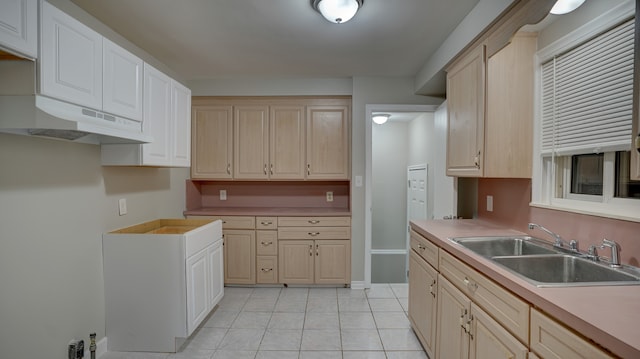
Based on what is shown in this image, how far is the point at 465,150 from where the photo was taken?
2178mm

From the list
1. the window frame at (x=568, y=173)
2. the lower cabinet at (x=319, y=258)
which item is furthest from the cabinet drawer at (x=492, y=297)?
the lower cabinet at (x=319, y=258)

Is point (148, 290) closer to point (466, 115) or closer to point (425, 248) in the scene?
point (425, 248)

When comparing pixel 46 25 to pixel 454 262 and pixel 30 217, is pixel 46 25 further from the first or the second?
pixel 454 262

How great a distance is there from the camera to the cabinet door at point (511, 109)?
6.16 ft

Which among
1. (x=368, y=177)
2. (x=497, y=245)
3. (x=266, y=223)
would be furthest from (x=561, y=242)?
(x=266, y=223)

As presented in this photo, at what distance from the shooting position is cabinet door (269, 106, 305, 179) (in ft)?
11.4

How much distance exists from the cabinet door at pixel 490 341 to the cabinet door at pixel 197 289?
1895mm

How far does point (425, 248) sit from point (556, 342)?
1134 mm

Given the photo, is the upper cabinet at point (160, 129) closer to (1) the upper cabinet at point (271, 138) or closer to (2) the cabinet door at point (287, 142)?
(1) the upper cabinet at point (271, 138)

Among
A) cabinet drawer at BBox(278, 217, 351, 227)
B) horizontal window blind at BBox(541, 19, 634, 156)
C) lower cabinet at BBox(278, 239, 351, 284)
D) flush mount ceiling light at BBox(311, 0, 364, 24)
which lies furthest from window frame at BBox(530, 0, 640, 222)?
lower cabinet at BBox(278, 239, 351, 284)

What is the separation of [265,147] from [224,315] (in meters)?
1.87

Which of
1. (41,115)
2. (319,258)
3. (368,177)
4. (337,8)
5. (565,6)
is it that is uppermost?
(337,8)

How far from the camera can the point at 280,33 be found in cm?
231

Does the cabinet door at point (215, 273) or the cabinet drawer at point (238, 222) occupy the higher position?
the cabinet drawer at point (238, 222)
